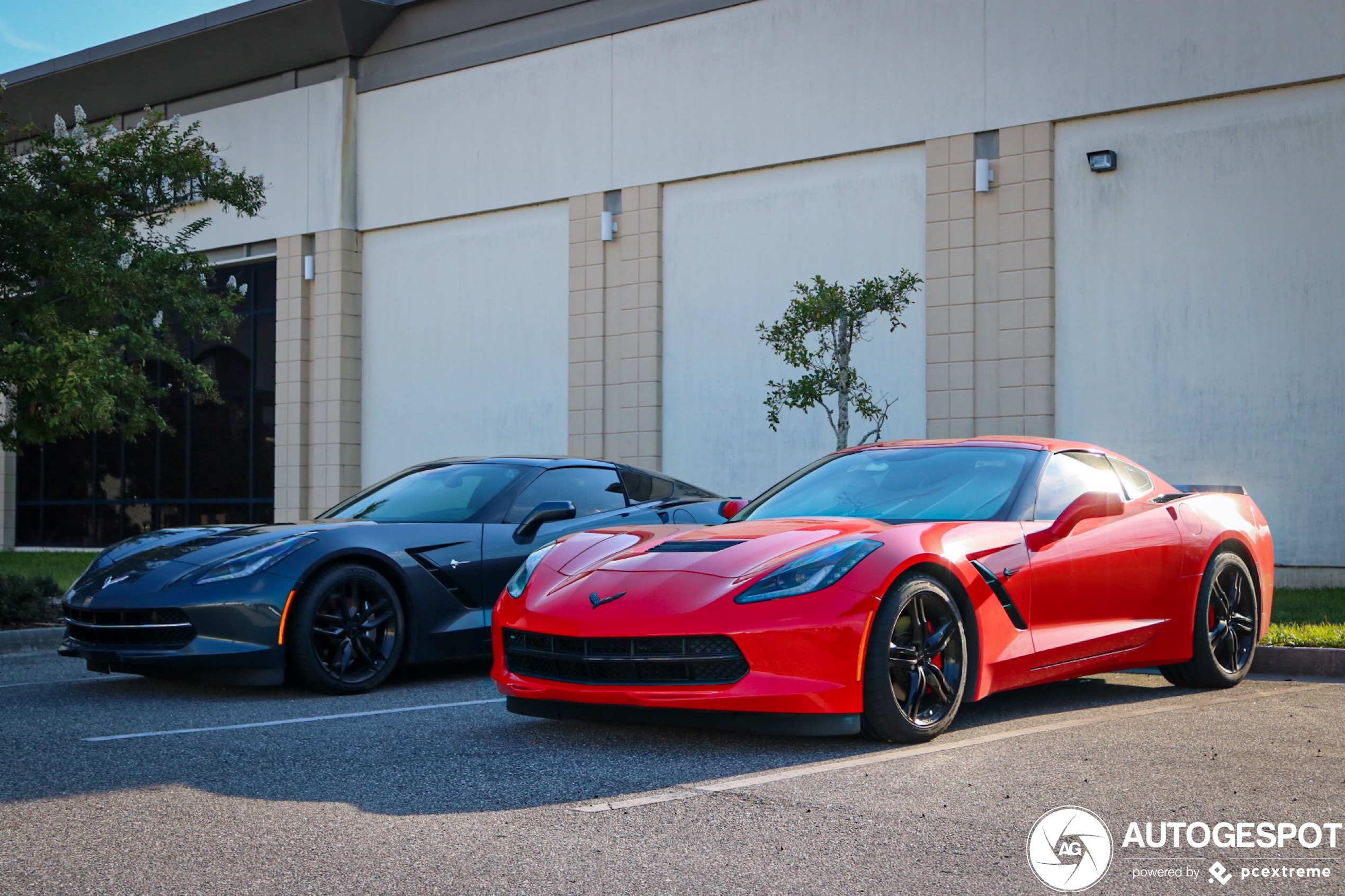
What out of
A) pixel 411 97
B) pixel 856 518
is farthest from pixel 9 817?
pixel 411 97

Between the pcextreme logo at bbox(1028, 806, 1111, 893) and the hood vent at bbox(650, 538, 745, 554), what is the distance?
6.07ft

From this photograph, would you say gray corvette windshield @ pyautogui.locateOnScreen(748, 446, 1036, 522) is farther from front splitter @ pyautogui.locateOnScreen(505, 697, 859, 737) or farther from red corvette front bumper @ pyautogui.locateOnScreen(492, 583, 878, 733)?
front splitter @ pyautogui.locateOnScreen(505, 697, 859, 737)

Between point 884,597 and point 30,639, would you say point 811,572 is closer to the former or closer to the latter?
point 884,597

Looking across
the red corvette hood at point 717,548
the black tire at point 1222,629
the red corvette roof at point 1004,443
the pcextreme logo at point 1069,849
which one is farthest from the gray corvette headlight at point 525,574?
the black tire at point 1222,629

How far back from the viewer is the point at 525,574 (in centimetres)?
606

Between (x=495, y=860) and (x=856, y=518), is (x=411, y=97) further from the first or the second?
(x=495, y=860)

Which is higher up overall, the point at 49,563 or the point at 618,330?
the point at 618,330

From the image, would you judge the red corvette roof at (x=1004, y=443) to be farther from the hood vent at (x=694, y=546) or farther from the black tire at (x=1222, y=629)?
the hood vent at (x=694, y=546)

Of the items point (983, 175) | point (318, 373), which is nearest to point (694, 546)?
point (983, 175)

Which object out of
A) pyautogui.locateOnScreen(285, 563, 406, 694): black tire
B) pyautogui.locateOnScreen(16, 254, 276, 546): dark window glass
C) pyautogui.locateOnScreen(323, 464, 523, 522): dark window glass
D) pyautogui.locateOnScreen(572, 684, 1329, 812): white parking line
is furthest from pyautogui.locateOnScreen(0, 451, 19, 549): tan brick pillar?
pyautogui.locateOnScreen(572, 684, 1329, 812): white parking line

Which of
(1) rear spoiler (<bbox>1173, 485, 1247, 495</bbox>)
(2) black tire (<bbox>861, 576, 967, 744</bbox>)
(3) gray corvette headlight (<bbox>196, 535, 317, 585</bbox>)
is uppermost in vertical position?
(1) rear spoiler (<bbox>1173, 485, 1247, 495</bbox>)

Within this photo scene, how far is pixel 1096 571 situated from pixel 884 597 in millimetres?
1532

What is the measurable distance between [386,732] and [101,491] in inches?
902

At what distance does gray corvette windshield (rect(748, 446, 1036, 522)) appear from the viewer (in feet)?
20.3
